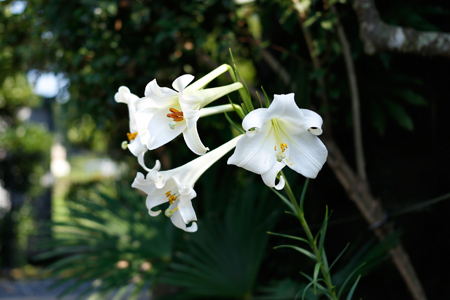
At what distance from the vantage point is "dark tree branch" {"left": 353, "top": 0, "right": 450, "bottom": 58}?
1696 millimetres

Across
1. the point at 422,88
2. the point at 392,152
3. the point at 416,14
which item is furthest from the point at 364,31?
the point at 392,152

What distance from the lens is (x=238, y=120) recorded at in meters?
2.37

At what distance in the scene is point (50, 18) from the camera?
8.13ft

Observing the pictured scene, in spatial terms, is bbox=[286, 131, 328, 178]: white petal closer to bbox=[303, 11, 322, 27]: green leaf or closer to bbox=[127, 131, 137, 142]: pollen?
bbox=[127, 131, 137, 142]: pollen

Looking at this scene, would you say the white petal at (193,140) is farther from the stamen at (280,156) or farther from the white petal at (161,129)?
the stamen at (280,156)

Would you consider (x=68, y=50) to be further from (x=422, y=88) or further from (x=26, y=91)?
(x=26, y=91)

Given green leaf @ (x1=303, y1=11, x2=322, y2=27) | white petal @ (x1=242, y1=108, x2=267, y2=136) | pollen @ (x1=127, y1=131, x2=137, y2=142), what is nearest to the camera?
white petal @ (x1=242, y1=108, x2=267, y2=136)

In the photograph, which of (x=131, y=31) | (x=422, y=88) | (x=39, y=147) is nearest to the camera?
(x=422, y=88)

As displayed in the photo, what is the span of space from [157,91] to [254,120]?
24 centimetres

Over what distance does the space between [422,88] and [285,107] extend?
1631mm

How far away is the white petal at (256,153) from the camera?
91 centimetres

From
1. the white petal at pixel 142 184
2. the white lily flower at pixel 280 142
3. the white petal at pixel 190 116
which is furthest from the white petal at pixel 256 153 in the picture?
the white petal at pixel 142 184

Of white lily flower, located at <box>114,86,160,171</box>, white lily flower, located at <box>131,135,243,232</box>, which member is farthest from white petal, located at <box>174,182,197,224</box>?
white lily flower, located at <box>114,86,160,171</box>

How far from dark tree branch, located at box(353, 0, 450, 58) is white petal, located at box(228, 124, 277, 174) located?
39.9 inches
